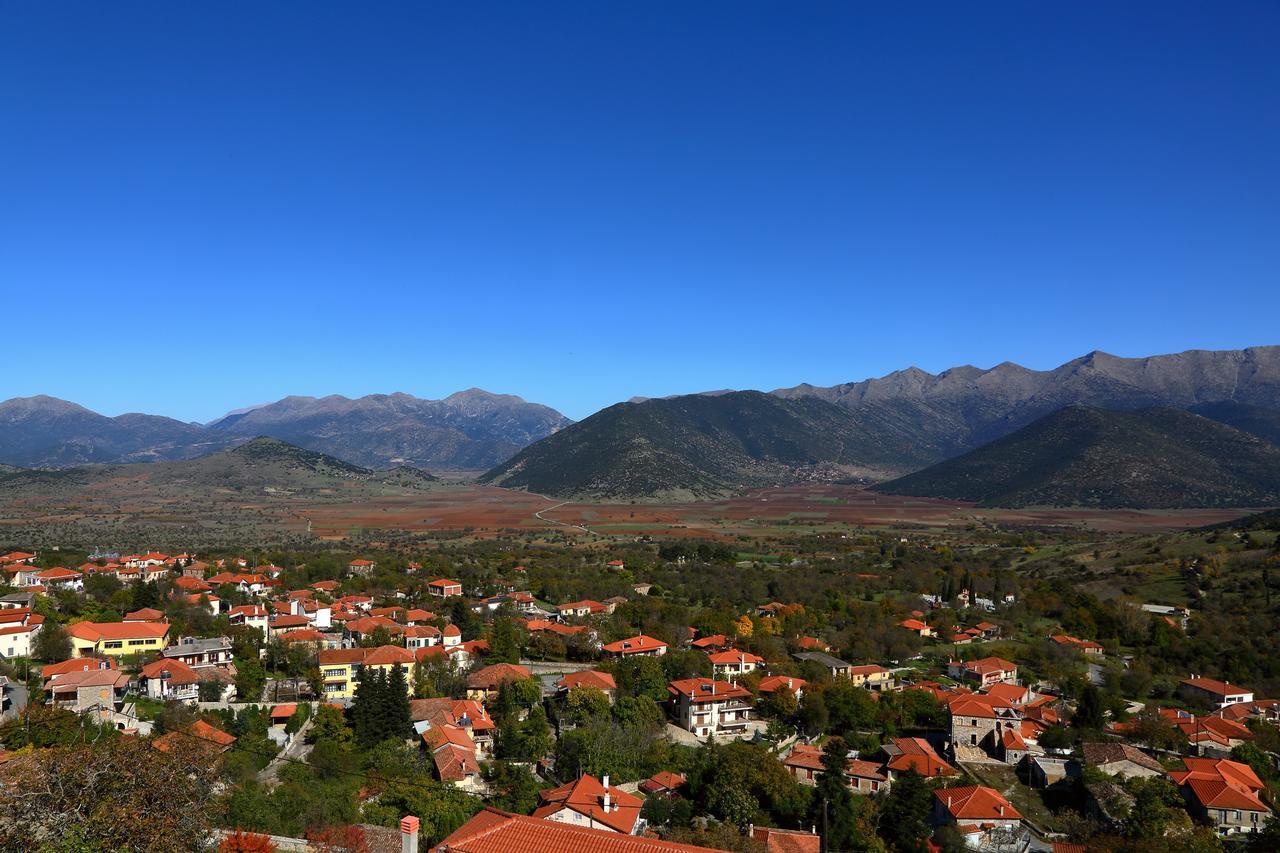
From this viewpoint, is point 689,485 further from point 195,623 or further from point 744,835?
point 744,835

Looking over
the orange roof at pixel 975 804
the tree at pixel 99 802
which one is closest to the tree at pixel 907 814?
the orange roof at pixel 975 804

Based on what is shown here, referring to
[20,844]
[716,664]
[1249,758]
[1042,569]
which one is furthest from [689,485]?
[20,844]

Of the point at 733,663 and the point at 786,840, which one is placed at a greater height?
the point at 733,663

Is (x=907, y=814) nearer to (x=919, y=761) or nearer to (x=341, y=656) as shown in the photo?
(x=919, y=761)

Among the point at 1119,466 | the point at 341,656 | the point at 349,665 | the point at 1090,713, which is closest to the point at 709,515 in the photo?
the point at 1119,466

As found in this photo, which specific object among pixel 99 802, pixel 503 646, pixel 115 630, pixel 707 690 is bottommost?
pixel 707 690

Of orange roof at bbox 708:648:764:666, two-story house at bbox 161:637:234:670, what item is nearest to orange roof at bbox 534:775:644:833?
orange roof at bbox 708:648:764:666

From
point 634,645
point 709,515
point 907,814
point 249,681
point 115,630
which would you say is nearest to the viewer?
point 907,814

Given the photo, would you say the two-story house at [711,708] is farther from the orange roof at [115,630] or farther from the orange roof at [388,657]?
the orange roof at [115,630]

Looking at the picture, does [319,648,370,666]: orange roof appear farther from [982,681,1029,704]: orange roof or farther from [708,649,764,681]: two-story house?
[982,681,1029,704]: orange roof
